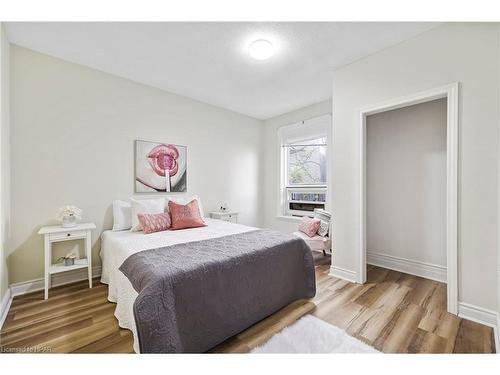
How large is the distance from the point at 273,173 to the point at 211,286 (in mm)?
3446

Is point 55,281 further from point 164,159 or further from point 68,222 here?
point 164,159

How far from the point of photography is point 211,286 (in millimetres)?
1539

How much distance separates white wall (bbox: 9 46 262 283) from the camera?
91.7 inches

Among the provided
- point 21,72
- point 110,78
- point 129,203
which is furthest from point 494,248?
point 21,72

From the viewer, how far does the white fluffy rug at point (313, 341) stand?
1.51 meters

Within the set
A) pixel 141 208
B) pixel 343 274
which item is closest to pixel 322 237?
pixel 343 274

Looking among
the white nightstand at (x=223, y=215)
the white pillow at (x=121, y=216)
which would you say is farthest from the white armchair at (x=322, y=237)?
the white pillow at (x=121, y=216)

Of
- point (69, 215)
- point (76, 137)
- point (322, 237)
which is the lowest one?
point (322, 237)

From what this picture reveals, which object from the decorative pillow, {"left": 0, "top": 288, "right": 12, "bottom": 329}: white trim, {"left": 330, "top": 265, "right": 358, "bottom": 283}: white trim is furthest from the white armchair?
{"left": 0, "top": 288, "right": 12, "bottom": 329}: white trim

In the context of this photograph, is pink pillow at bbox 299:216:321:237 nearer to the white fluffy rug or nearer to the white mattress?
the white mattress

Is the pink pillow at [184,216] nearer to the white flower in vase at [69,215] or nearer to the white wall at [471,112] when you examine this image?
the white flower in vase at [69,215]
